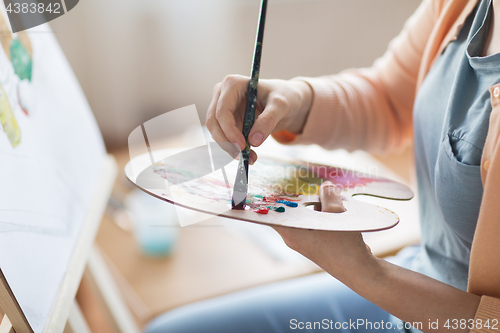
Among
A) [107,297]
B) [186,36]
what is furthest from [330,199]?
[186,36]

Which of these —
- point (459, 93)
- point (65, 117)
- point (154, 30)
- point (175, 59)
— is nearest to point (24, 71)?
point (65, 117)

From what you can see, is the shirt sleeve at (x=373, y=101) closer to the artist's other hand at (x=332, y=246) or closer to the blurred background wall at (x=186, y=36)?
the artist's other hand at (x=332, y=246)

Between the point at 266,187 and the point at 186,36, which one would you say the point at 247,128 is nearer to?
the point at 266,187

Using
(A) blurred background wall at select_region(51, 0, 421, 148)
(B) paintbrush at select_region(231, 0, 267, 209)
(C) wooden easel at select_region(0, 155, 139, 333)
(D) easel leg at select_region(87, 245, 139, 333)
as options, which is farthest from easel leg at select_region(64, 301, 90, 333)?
(A) blurred background wall at select_region(51, 0, 421, 148)

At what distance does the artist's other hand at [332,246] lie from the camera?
1.12 ft

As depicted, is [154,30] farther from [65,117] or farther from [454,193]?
[454,193]

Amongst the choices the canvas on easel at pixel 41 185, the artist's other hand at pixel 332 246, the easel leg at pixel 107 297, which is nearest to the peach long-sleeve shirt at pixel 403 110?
the artist's other hand at pixel 332 246

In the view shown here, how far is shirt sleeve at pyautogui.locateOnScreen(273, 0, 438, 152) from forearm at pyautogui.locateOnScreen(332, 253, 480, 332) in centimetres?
22

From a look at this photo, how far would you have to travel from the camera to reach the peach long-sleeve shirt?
330 mm

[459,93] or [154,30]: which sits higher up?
[154,30]

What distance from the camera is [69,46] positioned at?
4.16 ft

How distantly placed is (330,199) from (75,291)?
325mm

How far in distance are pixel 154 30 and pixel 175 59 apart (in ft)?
1.05

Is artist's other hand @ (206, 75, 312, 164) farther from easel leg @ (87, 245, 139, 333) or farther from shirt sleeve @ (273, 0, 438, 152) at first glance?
easel leg @ (87, 245, 139, 333)
